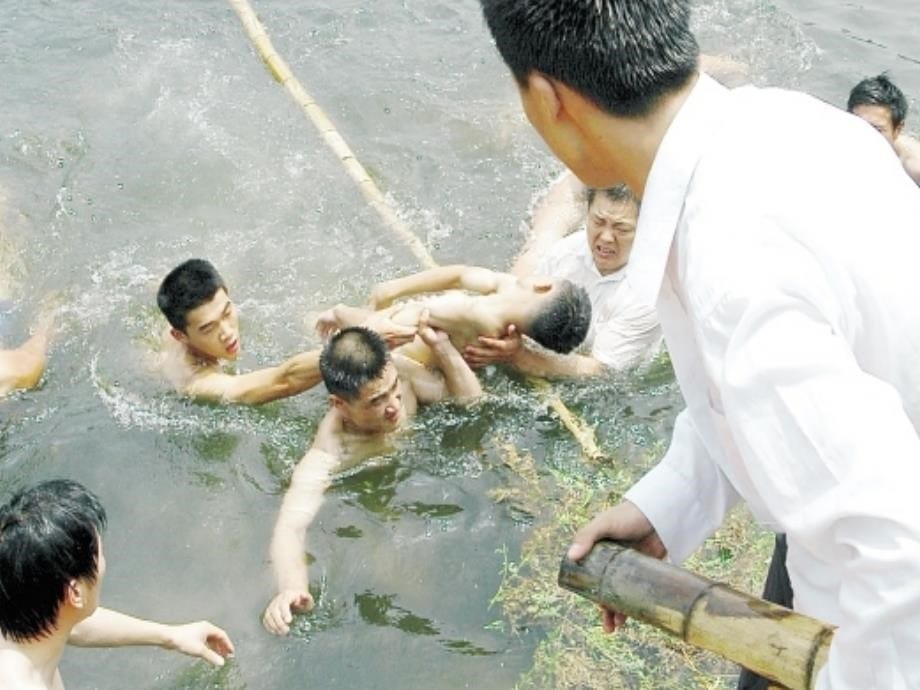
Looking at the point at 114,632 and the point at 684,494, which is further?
the point at 114,632

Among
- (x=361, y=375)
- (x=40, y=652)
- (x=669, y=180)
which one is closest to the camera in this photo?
(x=669, y=180)

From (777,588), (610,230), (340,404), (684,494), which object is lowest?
(340,404)

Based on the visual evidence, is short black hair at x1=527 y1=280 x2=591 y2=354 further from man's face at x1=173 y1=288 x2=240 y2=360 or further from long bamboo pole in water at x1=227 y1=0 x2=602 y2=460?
man's face at x1=173 y1=288 x2=240 y2=360

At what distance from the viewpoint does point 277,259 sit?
6.41m

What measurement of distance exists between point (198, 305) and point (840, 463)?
4001mm

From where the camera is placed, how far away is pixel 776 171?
155 cm

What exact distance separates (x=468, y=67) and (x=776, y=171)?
6.90 metres

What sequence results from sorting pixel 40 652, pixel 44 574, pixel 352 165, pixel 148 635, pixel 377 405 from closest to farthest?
pixel 44 574 < pixel 40 652 < pixel 148 635 < pixel 377 405 < pixel 352 165

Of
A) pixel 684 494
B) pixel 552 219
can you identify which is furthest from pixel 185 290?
pixel 684 494

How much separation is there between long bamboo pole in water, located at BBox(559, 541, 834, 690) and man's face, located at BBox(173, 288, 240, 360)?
3.07m

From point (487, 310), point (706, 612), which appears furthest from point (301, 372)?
point (706, 612)

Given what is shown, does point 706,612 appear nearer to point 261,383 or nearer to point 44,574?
point 44,574

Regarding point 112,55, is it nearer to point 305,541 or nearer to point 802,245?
point 305,541

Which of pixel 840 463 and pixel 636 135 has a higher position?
pixel 636 135
